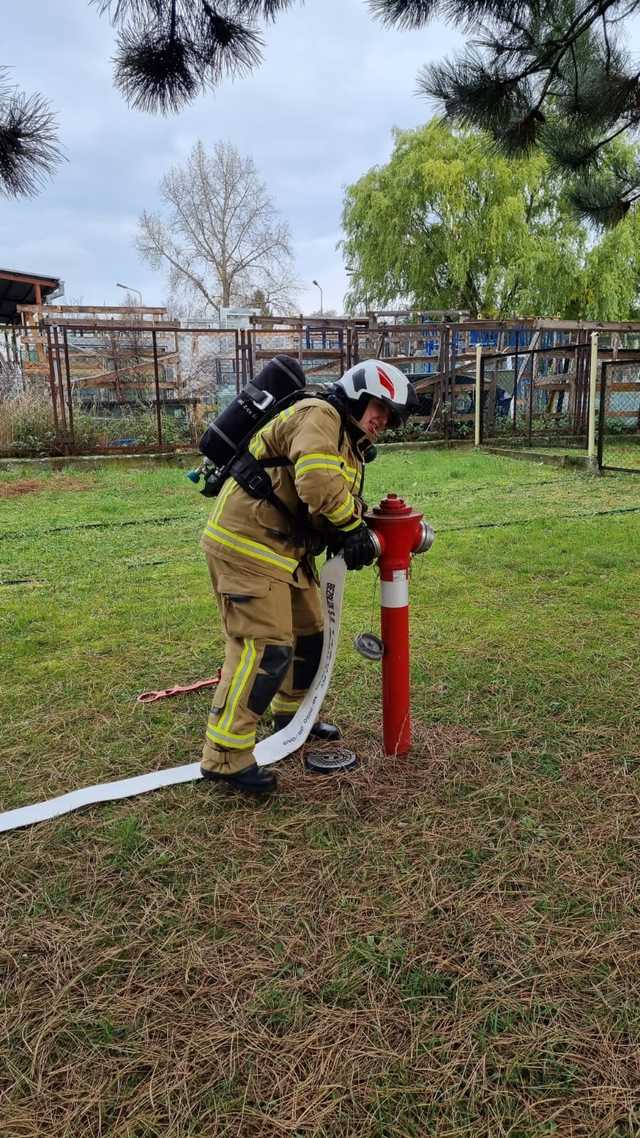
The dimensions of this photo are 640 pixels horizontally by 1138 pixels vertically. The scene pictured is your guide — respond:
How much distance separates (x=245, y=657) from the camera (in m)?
2.55

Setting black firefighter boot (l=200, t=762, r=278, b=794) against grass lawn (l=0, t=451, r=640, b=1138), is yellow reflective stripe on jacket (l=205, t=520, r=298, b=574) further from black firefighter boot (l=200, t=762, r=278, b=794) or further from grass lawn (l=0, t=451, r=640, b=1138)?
grass lawn (l=0, t=451, r=640, b=1138)

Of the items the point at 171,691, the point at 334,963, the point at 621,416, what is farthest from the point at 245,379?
the point at 334,963

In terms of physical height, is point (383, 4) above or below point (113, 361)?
above

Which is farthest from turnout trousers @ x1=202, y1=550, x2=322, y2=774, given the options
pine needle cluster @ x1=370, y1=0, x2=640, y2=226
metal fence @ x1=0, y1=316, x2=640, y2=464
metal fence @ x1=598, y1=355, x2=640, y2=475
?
metal fence @ x1=598, y1=355, x2=640, y2=475

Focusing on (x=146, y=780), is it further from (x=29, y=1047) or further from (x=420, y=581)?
(x=420, y=581)

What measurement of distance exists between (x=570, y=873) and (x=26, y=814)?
6.08 ft

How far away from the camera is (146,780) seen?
2787 mm

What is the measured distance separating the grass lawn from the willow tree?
2469 centimetres

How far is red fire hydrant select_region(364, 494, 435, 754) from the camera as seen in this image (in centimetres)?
269

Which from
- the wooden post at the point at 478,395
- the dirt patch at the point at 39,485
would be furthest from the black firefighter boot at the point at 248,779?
the wooden post at the point at 478,395

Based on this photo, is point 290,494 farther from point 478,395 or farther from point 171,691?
point 478,395

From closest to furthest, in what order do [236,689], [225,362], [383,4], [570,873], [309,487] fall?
[570,873], [309,487], [236,689], [383,4], [225,362]

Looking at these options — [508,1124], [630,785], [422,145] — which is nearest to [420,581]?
[630,785]

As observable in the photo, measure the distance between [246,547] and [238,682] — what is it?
1.56 ft
